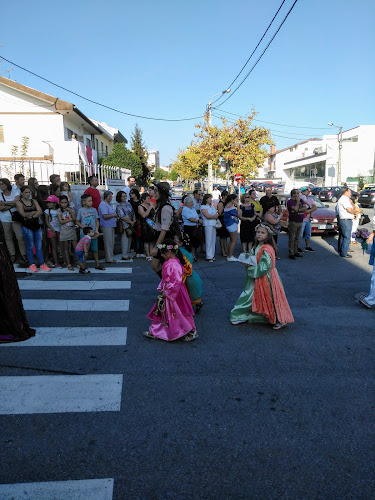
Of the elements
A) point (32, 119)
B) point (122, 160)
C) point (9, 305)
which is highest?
point (32, 119)

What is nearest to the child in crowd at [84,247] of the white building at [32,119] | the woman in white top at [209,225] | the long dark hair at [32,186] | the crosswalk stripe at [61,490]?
the long dark hair at [32,186]

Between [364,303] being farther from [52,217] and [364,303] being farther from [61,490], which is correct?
[52,217]

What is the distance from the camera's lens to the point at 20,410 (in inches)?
139

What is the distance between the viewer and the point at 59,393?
3.83 m

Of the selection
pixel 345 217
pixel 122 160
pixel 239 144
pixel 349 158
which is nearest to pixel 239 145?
pixel 239 144

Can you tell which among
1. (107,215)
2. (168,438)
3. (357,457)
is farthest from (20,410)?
(107,215)

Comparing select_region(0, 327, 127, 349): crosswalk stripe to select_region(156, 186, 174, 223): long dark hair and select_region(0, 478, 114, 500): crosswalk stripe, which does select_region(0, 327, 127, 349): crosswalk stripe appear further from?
select_region(0, 478, 114, 500): crosswalk stripe

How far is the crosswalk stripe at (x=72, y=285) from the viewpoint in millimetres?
7664

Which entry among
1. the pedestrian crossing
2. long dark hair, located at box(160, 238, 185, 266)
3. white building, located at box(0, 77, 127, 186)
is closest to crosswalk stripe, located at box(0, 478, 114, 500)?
the pedestrian crossing

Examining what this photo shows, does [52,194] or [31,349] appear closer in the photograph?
[31,349]

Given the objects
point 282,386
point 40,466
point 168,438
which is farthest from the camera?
point 282,386

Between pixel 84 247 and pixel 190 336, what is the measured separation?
437cm

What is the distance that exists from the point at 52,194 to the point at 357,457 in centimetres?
848

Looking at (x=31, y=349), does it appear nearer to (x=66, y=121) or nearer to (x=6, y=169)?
(x=6, y=169)
